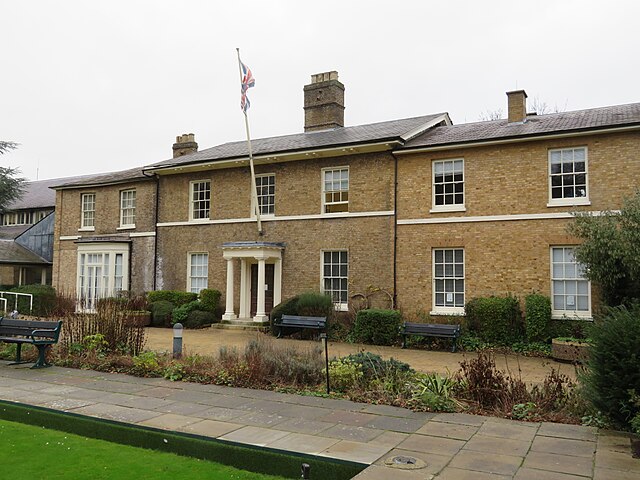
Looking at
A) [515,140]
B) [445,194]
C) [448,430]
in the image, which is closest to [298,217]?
[445,194]

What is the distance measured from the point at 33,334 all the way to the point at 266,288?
Answer: 419 inches

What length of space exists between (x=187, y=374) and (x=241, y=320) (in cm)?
1061

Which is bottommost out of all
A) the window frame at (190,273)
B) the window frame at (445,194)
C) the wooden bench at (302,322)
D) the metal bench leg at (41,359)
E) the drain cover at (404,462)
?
the drain cover at (404,462)

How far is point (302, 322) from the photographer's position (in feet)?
58.5

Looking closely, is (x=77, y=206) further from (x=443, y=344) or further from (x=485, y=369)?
(x=485, y=369)

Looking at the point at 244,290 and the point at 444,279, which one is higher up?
the point at 444,279

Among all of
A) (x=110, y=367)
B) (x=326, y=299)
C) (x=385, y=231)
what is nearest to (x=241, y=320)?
(x=326, y=299)

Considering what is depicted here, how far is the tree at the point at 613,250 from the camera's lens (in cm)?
1351

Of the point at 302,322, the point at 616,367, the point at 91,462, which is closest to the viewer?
the point at 91,462

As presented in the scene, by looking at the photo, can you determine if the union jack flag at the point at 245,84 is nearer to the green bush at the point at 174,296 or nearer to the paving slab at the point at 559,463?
the green bush at the point at 174,296

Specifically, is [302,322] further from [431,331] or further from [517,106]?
[517,106]

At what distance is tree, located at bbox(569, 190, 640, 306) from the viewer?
44.3ft

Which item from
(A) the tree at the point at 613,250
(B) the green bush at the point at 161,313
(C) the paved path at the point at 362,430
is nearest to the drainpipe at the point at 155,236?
(B) the green bush at the point at 161,313

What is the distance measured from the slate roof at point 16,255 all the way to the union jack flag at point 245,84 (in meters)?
17.5
